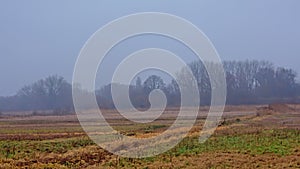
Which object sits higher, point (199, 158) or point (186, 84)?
point (186, 84)

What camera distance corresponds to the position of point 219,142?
2555 cm

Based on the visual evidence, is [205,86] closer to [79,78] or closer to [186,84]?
[186,84]

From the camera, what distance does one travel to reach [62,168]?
16750 mm

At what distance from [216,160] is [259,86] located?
103m

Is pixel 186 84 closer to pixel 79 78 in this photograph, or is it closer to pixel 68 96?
pixel 79 78

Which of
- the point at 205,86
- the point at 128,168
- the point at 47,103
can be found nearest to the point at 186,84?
the point at 205,86

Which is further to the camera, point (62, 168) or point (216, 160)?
point (216, 160)

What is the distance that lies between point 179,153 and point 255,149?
372cm

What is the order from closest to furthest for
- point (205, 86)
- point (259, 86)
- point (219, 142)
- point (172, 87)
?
point (219, 142)
point (172, 87)
point (205, 86)
point (259, 86)

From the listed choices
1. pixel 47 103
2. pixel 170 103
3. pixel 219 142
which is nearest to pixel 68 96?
pixel 47 103

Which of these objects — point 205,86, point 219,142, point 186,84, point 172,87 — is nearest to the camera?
point 219,142

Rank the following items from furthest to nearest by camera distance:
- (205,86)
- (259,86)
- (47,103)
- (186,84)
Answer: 1. (47,103)
2. (259,86)
3. (205,86)
4. (186,84)

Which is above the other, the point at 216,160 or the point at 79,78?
the point at 79,78

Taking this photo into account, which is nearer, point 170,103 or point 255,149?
point 255,149
